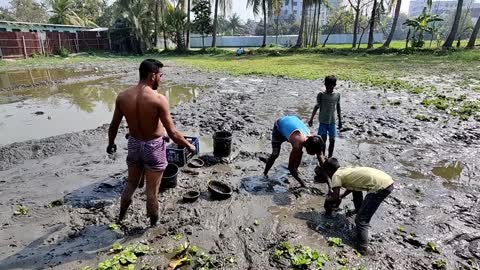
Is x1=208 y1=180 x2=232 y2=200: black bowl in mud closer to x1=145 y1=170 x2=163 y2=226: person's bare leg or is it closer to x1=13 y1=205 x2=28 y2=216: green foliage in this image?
x1=145 y1=170 x2=163 y2=226: person's bare leg

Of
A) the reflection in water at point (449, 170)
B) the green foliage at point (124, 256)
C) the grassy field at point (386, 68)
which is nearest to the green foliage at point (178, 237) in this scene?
the green foliage at point (124, 256)

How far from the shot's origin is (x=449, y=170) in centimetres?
613

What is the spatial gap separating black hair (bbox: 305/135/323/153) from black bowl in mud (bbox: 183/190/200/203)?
1.86 m

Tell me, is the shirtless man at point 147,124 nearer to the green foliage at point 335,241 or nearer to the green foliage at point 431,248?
the green foliage at point 335,241

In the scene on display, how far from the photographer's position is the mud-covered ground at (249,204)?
152 inches

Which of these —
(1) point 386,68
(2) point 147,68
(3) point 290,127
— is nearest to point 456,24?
(1) point 386,68

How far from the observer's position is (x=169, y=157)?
6.09 m

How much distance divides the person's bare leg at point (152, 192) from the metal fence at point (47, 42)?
102 ft

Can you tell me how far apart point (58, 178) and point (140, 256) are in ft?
9.95

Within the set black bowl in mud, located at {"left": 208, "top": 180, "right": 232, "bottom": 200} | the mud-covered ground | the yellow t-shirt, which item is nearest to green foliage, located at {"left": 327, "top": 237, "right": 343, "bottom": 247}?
the mud-covered ground

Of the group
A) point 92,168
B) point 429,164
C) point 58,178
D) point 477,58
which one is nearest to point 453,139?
point 429,164

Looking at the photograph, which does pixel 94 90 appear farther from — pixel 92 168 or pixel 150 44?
pixel 150 44

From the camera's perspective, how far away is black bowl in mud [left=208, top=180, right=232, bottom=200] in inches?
202

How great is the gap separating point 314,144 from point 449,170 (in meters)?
3.24
